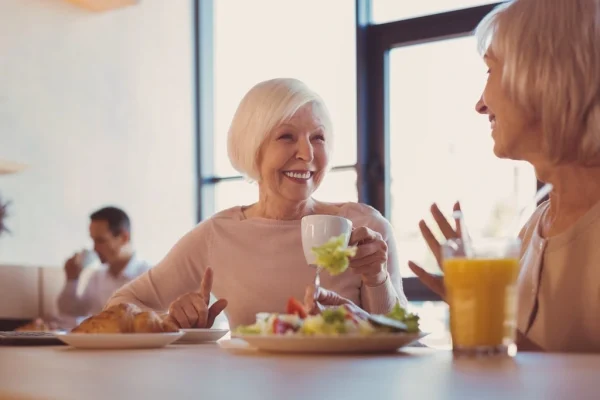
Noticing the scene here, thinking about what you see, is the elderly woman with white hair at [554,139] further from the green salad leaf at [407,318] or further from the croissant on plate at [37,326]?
the croissant on plate at [37,326]

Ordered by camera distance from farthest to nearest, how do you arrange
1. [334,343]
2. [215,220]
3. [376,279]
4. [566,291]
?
[215,220] < [376,279] < [566,291] < [334,343]

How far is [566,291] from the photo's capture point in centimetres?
163

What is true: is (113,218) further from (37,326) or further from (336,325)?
(336,325)

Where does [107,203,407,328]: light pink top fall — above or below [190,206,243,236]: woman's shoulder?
below

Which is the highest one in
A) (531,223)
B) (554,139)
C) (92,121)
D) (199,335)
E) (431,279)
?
(92,121)

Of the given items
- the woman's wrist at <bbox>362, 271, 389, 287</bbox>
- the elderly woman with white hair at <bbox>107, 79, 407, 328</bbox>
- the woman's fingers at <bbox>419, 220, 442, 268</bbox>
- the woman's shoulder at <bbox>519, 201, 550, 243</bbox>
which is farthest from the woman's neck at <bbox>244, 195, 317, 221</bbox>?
the woman's fingers at <bbox>419, 220, 442, 268</bbox>

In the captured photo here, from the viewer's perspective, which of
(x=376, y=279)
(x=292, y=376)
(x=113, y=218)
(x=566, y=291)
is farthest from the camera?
(x=113, y=218)

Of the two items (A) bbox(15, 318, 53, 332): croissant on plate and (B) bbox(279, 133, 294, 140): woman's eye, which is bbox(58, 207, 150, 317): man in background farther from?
(B) bbox(279, 133, 294, 140): woman's eye

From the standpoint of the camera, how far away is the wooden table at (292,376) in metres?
0.75

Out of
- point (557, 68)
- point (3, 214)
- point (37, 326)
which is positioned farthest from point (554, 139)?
point (3, 214)

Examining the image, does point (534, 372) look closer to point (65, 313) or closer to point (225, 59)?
point (65, 313)

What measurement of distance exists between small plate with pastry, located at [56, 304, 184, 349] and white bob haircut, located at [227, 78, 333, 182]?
88 centimetres

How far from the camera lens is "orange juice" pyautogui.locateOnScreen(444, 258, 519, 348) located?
1.19 metres

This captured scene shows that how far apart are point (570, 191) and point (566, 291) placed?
0.21m
